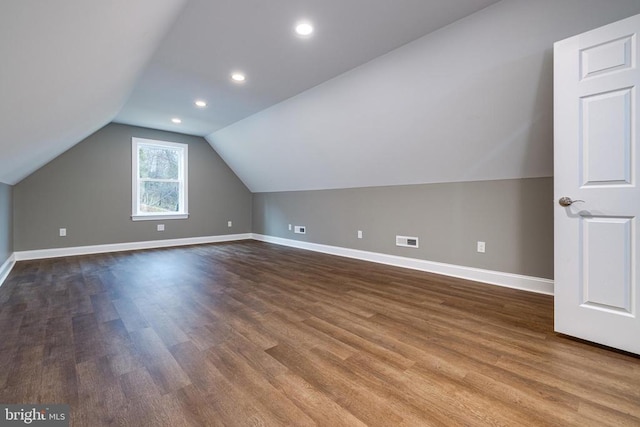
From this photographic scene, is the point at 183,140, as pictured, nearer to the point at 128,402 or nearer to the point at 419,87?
the point at 419,87

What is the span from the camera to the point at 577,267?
1.83 metres

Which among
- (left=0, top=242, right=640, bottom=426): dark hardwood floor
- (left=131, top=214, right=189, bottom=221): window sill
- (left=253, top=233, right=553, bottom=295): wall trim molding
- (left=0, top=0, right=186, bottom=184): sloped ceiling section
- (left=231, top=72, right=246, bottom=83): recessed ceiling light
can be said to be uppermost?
(left=231, top=72, right=246, bottom=83): recessed ceiling light

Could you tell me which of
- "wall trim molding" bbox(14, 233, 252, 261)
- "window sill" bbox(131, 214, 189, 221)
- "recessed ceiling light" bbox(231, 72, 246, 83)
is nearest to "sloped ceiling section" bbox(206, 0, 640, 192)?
"recessed ceiling light" bbox(231, 72, 246, 83)

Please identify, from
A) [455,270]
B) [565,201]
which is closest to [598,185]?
[565,201]

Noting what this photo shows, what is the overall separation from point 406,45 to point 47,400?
3327 mm

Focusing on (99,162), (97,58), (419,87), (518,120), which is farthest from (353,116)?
(99,162)

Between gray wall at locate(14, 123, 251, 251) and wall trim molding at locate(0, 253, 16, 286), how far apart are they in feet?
0.98

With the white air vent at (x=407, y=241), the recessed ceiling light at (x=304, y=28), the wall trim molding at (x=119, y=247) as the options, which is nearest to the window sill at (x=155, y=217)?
the wall trim molding at (x=119, y=247)

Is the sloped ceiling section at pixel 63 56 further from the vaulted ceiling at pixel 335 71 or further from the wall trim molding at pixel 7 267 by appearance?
the wall trim molding at pixel 7 267

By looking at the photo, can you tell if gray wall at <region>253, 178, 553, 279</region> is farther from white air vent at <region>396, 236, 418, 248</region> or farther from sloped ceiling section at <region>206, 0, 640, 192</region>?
sloped ceiling section at <region>206, 0, 640, 192</region>

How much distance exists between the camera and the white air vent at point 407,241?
3.85 m

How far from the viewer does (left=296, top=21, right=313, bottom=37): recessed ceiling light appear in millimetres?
2188

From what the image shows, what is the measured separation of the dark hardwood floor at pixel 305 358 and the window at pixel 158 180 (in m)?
2.62

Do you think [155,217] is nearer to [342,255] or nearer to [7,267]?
[7,267]
